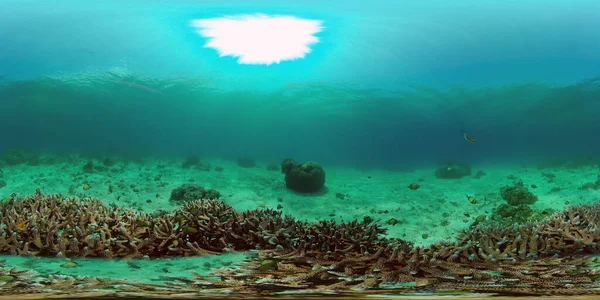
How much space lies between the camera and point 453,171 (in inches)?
216

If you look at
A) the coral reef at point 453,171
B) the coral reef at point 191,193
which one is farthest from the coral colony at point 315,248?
the coral reef at point 453,171

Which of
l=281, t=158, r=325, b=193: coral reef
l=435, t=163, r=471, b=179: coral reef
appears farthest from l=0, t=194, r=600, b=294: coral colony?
l=435, t=163, r=471, b=179: coral reef

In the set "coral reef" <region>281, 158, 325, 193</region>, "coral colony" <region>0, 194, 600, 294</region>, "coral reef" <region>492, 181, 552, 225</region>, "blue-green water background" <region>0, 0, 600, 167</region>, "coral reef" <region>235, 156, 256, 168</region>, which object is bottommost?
"coral colony" <region>0, 194, 600, 294</region>

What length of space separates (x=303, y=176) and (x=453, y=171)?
1885 millimetres

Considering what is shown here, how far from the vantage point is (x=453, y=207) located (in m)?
4.52

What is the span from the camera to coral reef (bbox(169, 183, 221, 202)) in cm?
441

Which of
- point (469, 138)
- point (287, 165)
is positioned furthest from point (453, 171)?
point (287, 165)

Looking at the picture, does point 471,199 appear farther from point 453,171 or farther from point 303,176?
point 303,176

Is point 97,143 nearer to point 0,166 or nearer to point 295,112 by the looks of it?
point 0,166

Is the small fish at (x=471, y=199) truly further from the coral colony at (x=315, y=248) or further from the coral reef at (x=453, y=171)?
the coral colony at (x=315, y=248)

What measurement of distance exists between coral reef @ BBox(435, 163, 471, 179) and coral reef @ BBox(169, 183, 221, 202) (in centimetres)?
269

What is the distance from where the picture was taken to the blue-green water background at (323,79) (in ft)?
A: 19.3

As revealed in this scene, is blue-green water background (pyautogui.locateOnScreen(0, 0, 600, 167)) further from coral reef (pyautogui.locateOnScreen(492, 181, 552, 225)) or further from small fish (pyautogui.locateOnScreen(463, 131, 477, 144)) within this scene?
coral reef (pyautogui.locateOnScreen(492, 181, 552, 225))

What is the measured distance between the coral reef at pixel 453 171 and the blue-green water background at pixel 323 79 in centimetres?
17
